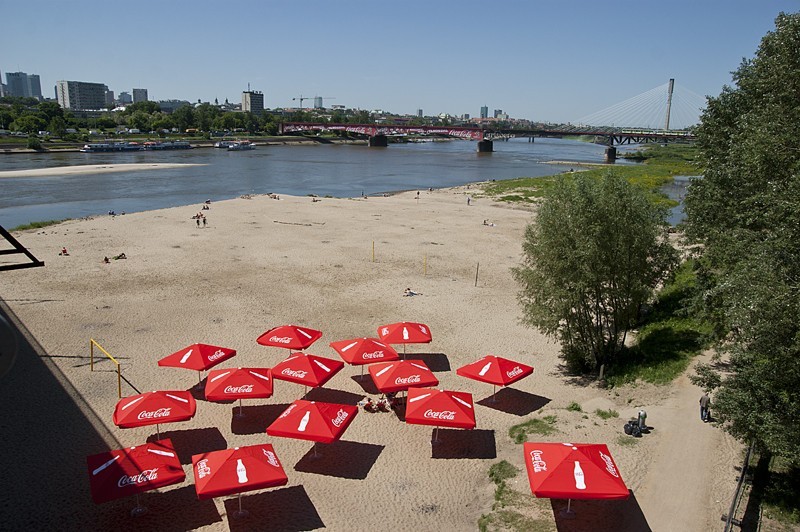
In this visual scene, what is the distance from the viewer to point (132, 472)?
10.8 m

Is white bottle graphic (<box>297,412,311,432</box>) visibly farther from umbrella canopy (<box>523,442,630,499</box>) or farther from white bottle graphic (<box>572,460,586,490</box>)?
white bottle graphic (<box>572,460,586,490</box>)

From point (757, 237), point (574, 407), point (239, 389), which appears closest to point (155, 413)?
point (239, 389)

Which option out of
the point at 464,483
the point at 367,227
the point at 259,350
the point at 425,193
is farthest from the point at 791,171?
the point at 425,193

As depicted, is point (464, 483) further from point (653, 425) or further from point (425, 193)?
point (425, 193)

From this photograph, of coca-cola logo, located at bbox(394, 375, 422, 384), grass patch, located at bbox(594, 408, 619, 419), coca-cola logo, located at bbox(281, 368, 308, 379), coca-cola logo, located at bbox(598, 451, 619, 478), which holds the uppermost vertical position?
coca-cola logo, located at bbox(598, 451, 619, 478)

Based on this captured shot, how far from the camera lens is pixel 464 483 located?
12602 mm

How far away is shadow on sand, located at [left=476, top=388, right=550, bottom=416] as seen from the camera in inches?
634

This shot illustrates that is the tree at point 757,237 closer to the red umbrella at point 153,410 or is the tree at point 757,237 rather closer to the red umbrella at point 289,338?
the red umbrella at point 289,338

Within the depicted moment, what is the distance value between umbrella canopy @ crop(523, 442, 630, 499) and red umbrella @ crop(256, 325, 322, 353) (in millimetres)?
8732

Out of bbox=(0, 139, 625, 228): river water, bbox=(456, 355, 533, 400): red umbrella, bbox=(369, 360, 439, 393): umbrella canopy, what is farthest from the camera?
bbox=(0, 139, 625, 228): river water

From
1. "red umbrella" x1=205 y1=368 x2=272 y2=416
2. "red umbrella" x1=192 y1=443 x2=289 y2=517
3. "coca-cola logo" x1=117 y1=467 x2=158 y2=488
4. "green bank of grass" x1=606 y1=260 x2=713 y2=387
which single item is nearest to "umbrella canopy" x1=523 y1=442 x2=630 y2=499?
"red umbrella" x1=192 y1=443 x2=289 y2=517

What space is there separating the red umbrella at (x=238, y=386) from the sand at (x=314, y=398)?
3.05 feet

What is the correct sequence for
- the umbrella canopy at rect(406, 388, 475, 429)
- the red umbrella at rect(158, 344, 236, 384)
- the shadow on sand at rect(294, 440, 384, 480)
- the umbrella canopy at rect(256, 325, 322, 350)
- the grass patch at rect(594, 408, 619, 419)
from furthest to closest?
the umbrella canopy at rect(256, 325, 322, 350), the red umbrella at rect(158, 344, 236, 384), the grass patch at rect(594, 408, 619, 419), the umbrella canopy at rect(406, 388, 475, 429), the shadow on sand at rect(294, 440, 384, 480)

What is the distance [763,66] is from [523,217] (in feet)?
117
